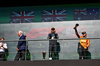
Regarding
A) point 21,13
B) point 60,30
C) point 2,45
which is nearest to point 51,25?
point 60,30

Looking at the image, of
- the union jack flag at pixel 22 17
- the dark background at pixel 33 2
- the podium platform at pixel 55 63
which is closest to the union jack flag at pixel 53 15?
the dark background at pixel 33 2

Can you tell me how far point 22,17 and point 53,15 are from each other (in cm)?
150

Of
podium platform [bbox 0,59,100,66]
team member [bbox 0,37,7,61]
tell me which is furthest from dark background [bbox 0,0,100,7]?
podium platform [bbox 0,59,100,66]

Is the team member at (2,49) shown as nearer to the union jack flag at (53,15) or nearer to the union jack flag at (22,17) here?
the union jack flag at (22,17)

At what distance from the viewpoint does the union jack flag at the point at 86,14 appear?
42.6 feet

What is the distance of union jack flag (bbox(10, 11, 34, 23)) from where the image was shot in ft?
44.3

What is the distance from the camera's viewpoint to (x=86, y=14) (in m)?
13.1

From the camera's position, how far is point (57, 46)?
32.8 feet

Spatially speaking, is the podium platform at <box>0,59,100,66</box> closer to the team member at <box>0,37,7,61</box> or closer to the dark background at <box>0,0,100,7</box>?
the team member at <box>0,37,7,61</box>

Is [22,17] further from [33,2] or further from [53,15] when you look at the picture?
[53,15]

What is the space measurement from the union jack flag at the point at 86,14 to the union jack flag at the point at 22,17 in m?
2.14

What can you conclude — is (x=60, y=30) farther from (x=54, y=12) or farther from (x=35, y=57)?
(x=35, y=57)

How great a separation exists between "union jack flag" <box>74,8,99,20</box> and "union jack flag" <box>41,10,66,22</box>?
0.61 meters

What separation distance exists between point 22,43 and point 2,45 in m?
1.13
